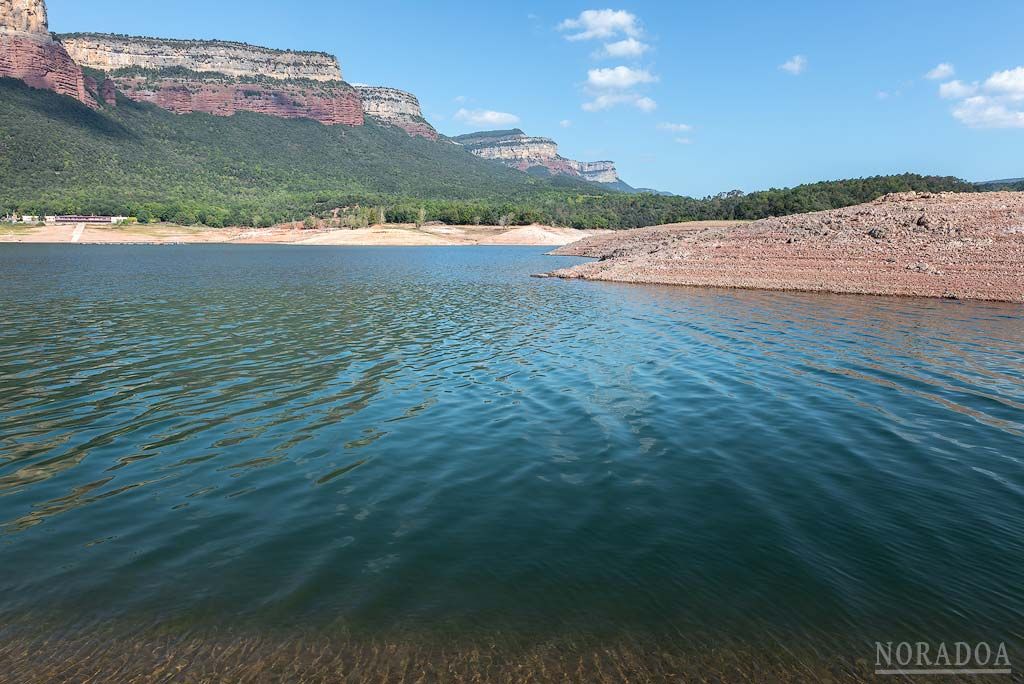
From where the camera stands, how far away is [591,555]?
8.60 meters

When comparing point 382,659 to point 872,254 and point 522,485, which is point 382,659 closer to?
point 522,485

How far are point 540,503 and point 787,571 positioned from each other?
4.14 m

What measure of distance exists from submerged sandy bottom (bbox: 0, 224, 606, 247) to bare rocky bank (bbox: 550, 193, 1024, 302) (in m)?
98.4

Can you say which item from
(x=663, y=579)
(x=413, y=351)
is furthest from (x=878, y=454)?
(x=413, y=351)

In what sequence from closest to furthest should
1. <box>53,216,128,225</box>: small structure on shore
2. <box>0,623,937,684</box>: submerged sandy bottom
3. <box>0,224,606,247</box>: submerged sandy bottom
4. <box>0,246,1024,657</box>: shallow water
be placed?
<box>0,623,937,684</box>: submerged sandy bottom → <box>0,246,1024,657</box>: shallow water → <box>0,224,606,247</box>: submerged sandy bottom → <box>53,216,128,225</box>: small structure on shore

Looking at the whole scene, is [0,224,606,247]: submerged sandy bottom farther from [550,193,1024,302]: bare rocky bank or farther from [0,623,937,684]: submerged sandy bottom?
[0,623,937,684]: submerged sandy bottom

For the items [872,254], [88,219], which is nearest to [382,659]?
[872,254]

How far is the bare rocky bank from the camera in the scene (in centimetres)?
4122

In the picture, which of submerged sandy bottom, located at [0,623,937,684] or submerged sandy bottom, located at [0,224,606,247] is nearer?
submerged sandy bottom, located at [0,623,937,684]

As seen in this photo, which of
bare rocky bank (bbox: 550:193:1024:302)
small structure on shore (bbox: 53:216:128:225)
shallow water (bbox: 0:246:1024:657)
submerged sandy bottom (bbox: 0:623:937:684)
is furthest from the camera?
small structure on shore (bbox: 53:216:128:225)

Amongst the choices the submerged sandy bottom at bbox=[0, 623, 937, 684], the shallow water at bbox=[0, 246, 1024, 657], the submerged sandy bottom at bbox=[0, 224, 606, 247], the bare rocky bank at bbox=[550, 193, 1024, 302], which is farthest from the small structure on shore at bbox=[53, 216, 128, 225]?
the submerged sandy bottom at bbox=[0, 623, 937, 684]

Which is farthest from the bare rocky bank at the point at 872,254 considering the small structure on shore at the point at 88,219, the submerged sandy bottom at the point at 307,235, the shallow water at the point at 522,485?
the small structure on shore at the point at 88,219

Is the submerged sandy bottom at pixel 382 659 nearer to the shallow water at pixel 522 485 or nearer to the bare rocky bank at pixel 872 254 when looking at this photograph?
the shallow water at pixel 522 485

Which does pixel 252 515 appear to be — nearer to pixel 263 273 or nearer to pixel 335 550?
pixel 335 550
